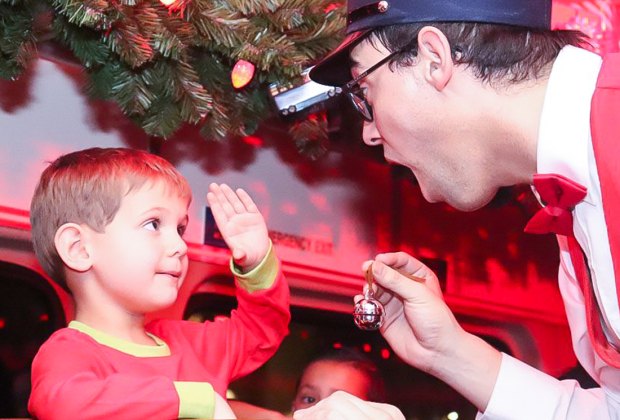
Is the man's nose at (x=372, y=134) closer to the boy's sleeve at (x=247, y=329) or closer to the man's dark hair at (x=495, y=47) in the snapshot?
the man's dark hair at (x=495, y=47)

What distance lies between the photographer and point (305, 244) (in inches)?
103

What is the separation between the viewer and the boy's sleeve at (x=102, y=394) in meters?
1.50

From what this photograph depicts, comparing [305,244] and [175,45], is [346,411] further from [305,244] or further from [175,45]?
[305,244]

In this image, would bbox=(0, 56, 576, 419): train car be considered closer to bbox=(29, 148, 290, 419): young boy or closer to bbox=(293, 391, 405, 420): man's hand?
bbox=(29, 148, 290, 419): young boy

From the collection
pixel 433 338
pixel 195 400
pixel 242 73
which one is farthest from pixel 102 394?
pixel 242 73

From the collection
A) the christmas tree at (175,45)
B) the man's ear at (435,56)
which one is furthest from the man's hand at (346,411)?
the christmas tree at (175,45)

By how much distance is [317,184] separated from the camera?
105 inches

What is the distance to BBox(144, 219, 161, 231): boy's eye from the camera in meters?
1.73

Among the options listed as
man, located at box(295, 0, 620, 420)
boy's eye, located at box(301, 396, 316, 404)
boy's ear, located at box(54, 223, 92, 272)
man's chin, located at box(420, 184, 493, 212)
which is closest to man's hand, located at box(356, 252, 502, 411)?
man, located at box(295, 0, 620, 420)

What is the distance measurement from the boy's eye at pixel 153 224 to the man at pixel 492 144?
42 cm

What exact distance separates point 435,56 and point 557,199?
14.5 inches

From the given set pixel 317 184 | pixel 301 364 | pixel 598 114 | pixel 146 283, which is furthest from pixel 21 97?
pixel 598 114

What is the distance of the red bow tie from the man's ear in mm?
285

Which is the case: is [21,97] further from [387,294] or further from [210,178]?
[387,294]
